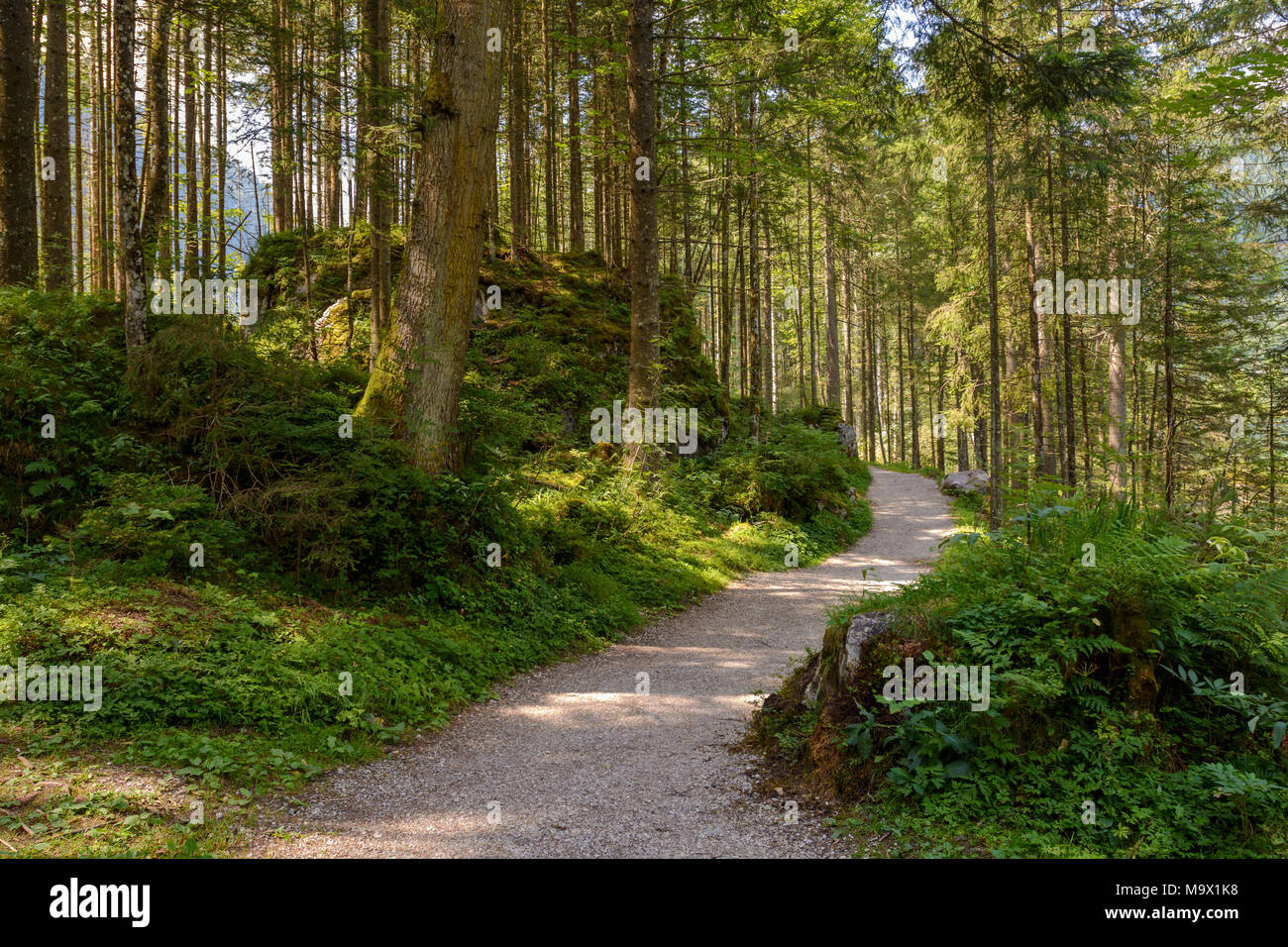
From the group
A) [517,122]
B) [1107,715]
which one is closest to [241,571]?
[1107,715]

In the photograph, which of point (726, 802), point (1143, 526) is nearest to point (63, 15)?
point (726, 802)

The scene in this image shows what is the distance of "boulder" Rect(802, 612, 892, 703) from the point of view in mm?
4762

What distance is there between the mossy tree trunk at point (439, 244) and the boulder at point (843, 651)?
514 centimetres

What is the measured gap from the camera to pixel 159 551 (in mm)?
6270

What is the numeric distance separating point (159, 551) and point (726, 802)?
17.5 ft

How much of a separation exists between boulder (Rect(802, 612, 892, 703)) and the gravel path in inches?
30.7

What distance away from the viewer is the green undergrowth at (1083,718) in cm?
358

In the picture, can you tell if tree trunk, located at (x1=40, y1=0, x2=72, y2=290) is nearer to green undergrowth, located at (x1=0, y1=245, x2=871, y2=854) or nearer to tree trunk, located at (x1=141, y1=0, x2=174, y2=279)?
green undergrowth, located at (x1=0, y1=245, x2=871, y2=854)

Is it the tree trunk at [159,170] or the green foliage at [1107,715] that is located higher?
the tree trunk at [159,170]

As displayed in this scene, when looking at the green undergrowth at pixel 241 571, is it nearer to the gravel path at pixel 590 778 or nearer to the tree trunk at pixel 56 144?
the gravel path at pixel 590 778

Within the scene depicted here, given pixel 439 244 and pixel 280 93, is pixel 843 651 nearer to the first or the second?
pixel 439 244

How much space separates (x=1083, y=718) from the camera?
411 centimetres

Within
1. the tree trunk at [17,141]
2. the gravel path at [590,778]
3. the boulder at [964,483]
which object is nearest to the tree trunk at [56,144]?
the tree trunk at [17,141]

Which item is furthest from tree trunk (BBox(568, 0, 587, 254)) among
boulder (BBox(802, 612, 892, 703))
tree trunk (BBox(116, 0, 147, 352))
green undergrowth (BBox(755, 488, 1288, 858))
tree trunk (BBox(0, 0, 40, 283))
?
green undergrowth (BBox(755, 488, 1288, 858))
